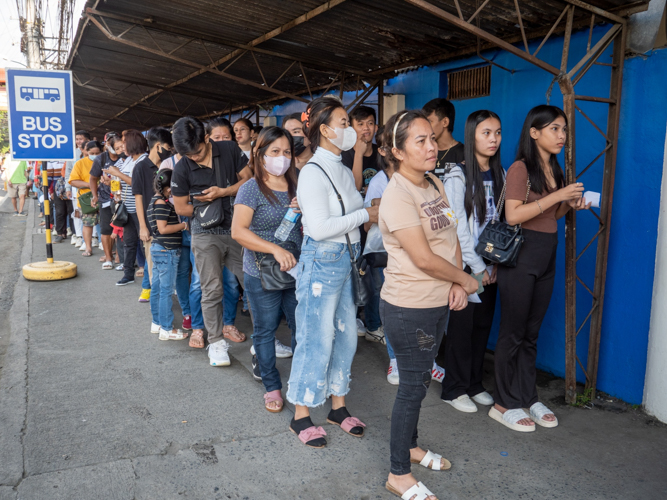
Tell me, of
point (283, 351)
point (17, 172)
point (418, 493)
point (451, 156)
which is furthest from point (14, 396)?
point (17, 172)

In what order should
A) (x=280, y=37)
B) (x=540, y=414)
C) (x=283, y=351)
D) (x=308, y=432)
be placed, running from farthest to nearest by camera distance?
1. (x=280, y=37)
2. (x=283, y=351)
3. (x=540, y=414)
4. (x=308, y=432)

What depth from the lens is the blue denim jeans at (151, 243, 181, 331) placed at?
4809 mm

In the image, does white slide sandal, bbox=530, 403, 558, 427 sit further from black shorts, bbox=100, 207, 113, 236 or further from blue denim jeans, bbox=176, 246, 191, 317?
black shorts, bbox=100, 207, 113, 236

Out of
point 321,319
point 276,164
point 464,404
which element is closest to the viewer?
point 321,319

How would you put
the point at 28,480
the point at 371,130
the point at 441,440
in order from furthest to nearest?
the point at 371,130 < the point at 441,440 < the point at 28,480

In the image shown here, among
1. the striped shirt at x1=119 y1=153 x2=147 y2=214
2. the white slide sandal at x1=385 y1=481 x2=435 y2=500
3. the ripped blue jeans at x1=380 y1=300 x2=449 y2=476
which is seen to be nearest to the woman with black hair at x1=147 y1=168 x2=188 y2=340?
the striped shirt at x1=119 y1=153 x2=147 y2=214

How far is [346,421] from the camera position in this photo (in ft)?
10.7

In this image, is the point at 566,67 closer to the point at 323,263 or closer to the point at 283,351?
the point at 323,263

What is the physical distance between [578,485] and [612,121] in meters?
2.36

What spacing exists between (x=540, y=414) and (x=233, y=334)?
2.78 metres

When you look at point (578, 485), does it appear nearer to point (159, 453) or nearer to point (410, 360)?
point (410, 360)

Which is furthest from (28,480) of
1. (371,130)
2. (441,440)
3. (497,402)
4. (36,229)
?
(36,229)

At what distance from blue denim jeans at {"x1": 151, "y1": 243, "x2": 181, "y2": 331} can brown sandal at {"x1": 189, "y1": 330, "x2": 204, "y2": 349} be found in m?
0.30

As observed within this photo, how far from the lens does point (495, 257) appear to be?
3232 mm
